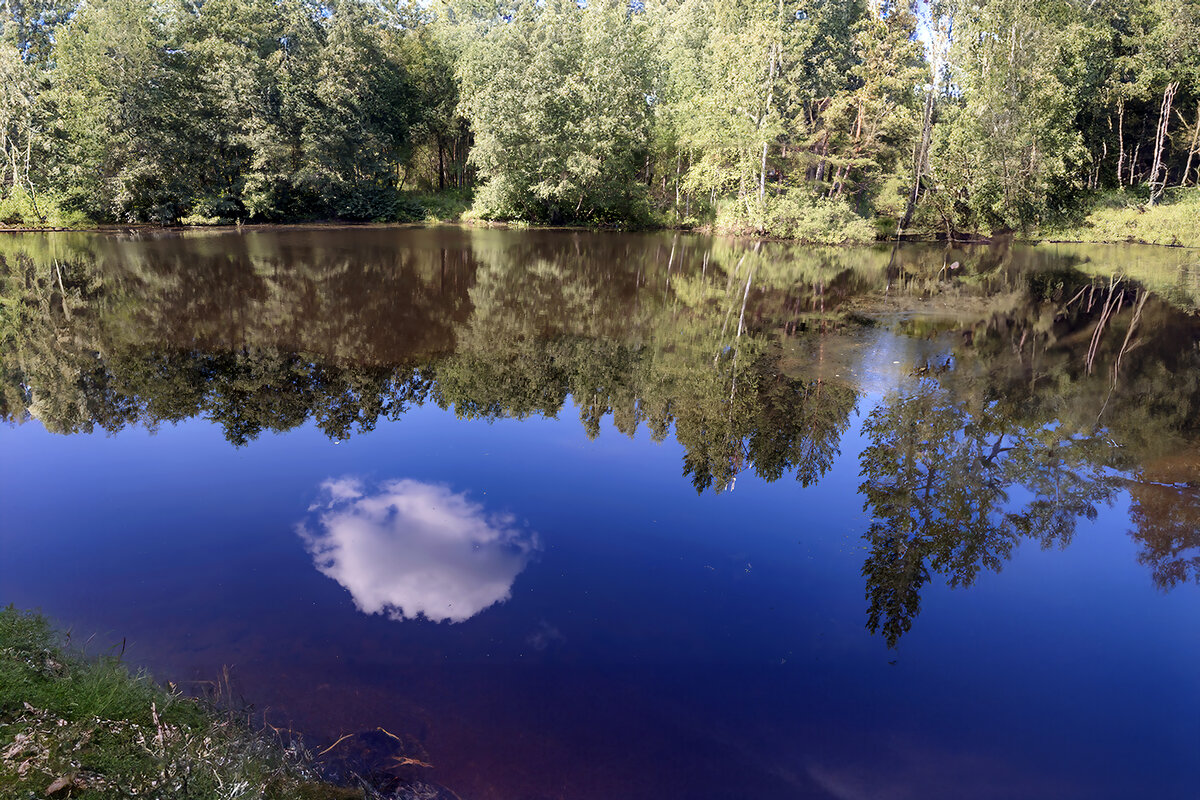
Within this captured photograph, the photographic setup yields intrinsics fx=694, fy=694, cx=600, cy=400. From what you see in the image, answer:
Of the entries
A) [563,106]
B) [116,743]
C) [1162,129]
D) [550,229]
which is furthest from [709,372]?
[1162,129]

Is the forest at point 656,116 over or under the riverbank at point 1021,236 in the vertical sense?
over

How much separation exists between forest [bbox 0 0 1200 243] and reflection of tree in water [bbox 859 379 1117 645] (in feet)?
80.2

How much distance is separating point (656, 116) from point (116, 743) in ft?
126

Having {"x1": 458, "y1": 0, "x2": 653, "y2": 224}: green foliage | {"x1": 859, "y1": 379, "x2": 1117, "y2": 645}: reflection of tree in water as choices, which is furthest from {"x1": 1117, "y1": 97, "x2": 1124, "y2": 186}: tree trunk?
{"x1": 859, "y1": 379, "x2": 1117, "y2": 645}: reflection of tree in water

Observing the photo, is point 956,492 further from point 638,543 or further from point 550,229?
point 550,229

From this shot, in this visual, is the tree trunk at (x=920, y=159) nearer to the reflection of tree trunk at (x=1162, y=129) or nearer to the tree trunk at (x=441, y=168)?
the reflection of tree trunk at (x=1162, y=129)

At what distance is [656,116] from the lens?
37.2 m

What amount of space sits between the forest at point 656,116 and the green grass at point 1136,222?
0.79 ft

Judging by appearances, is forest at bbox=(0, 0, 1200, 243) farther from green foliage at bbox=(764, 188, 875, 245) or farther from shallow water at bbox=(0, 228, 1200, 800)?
shallow water at bbox=(0, 228, 1200, 800)

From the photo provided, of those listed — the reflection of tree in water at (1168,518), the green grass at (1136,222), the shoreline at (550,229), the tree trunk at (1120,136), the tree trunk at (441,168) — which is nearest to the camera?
the reflection of tree in water at (1168,518)

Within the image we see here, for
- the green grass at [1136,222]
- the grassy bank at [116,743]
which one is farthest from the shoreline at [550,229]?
the grassy bank at [116,743]

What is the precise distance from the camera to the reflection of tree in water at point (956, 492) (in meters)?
5.74

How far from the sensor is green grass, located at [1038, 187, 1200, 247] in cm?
3053

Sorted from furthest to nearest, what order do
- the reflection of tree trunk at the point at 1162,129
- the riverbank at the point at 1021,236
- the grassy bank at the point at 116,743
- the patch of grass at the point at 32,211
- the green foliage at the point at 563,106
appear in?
the green foliage at the point at 563,106 < the reflection of tree trunk at the point at 1162,129 < the patch of grass at the point at 32,211 < the riverbank at the point at 1021,236 < the grassy bank at the point at 116,743
